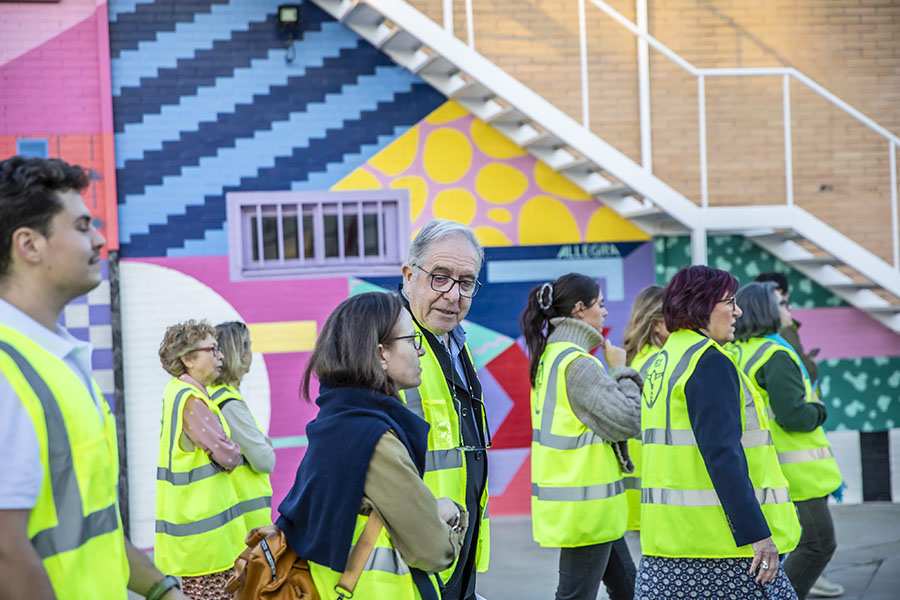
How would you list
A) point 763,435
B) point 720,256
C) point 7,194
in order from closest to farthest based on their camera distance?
point 7,194 < point 763,435 < point 720,256

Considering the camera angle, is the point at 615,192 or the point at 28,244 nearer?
the point at 28,244

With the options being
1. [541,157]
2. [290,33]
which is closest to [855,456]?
[541,157]

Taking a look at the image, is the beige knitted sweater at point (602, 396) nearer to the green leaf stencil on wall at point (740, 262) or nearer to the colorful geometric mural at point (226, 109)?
the green leaf stencil on wall at point (740, 262)

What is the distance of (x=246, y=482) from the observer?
5496 mm

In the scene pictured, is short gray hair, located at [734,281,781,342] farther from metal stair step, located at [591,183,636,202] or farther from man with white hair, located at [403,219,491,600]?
metal stair step, located at [591,183,636,202]

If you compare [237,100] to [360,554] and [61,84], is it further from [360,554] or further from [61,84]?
[360,554]

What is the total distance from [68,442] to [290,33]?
743cm

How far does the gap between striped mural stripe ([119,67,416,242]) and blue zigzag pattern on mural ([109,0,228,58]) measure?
4.04ft

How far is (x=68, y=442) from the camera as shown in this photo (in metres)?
2.04

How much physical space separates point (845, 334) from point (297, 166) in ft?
18.4

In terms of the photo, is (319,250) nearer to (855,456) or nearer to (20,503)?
(855,456)

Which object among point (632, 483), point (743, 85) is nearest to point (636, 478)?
point (632, 483)

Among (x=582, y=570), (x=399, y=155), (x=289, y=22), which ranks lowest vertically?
(x=582, y=570)

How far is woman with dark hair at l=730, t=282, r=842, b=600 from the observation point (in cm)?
539
